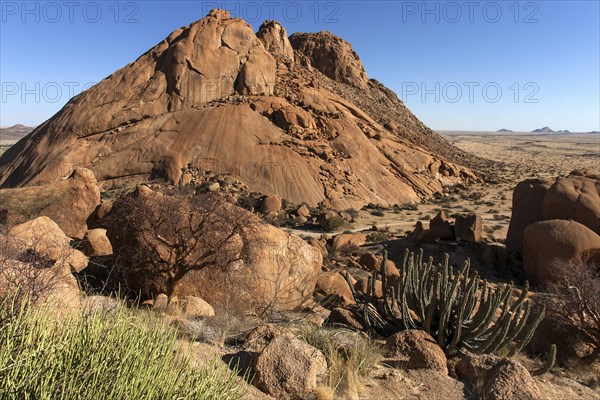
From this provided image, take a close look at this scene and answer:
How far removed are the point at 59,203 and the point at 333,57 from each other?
4182 cm

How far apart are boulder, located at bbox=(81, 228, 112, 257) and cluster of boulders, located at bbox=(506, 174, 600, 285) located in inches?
489

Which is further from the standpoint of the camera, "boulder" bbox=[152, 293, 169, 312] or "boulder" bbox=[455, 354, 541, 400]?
"boulder" bbox=[152, 293, 169, 312]

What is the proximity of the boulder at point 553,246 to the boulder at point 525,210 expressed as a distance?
225 centimetres

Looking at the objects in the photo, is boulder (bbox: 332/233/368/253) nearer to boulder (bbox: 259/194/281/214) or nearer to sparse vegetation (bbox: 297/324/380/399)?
boulder (bbox: 259/194/281/214)

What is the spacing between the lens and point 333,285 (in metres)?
10.7

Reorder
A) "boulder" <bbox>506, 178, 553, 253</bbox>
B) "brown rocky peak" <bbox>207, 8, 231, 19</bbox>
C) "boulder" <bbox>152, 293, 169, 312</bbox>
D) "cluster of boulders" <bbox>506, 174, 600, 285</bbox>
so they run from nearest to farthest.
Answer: "boulder" <bbox>152, 293, 169, 312</bbox>, "cluster of boulders" <bbox>506, 174, 600, 285</bbox>, "boulder" <bbox>506, 178, 553, 253</bbox>, "brown rocky peak" <bbox>207, 8, 231, 19</bbox>

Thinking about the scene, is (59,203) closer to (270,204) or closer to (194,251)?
(194,251)

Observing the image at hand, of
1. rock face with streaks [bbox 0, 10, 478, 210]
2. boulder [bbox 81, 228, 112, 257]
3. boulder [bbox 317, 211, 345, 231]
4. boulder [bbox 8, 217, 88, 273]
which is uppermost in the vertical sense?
rock face with streaks [bbox 0, 10, 478, 210]

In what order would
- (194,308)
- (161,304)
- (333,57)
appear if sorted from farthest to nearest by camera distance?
(333,57) → (161,304) → (194,308)

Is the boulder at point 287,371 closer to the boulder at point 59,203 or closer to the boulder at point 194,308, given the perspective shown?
the boulder at point 194,308

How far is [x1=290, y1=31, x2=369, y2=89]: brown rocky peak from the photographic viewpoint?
49.3 meters

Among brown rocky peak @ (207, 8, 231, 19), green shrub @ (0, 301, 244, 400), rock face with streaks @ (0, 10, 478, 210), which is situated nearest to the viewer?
green shrub @ (0, 301, 244, 400)

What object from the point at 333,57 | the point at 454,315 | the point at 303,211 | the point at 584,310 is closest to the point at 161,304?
the point at 454,315

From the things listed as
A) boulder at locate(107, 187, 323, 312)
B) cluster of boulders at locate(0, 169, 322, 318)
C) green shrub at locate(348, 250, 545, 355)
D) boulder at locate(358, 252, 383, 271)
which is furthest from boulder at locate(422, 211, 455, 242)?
green shrub at locate(348, 250, 545, 355)
